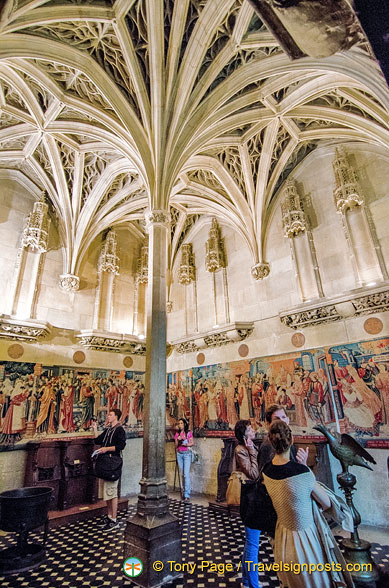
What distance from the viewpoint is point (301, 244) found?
27.1 feet

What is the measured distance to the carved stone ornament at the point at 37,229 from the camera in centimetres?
888

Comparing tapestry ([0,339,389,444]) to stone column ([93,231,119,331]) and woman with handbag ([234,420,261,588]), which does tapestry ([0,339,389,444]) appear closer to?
stone column ([93,231,119,331])

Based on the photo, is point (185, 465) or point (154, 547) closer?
point (154, 547)

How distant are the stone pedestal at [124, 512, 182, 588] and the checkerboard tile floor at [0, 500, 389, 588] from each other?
0.55 ft

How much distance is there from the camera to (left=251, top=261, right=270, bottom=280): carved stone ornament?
895 centimetres

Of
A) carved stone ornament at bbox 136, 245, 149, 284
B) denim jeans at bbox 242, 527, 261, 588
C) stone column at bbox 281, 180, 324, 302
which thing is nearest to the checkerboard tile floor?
denim jeans at bbox 242, 527, 261, 588

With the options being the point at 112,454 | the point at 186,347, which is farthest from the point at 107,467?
the point at 186,347

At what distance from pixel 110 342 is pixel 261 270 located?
510 centimetres

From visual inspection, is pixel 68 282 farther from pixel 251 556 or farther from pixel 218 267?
pixel 251 556

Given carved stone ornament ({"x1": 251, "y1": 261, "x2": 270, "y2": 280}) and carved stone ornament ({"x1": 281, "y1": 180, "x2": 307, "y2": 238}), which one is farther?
carved stone ornament ({"x1": 251, "y1": 261, "x2": 270, "y2": 280})

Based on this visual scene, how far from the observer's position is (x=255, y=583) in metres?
3.36

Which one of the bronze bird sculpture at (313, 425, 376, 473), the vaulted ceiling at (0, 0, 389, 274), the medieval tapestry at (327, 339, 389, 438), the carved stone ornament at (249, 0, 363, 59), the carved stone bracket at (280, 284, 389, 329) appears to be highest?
the vaulted ceiling at (0, 0, 389, 274)

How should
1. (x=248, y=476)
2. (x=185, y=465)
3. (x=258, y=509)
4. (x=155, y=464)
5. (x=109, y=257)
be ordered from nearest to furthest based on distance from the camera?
(x=258, y=509), (x=248, y=476), (x=155, y=464), (x=185, y=465), (x=109, y=257)

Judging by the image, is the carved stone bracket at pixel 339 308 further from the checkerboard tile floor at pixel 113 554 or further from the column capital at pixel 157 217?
the checkerboard tile floor at pixel 113 554
